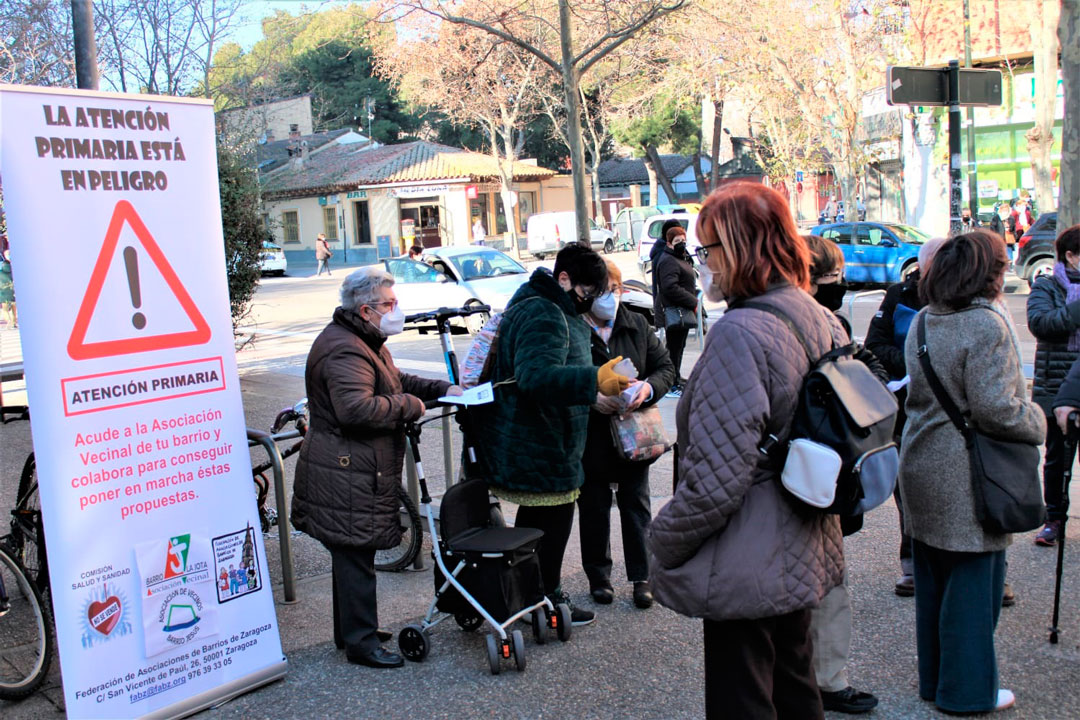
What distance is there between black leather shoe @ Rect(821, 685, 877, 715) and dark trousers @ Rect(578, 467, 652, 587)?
4.24 feet

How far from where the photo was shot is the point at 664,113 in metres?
45.3

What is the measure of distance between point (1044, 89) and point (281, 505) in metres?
17.1

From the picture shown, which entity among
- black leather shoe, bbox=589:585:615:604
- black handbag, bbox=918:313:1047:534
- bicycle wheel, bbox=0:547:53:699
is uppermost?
black handbag, bbox=918:313:1047:534

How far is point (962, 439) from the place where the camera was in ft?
11.7

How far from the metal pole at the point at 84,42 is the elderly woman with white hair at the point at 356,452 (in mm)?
3859

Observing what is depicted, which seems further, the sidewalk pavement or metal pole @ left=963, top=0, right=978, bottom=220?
metal pole @ left=963, top=0, right=978, bottom=220

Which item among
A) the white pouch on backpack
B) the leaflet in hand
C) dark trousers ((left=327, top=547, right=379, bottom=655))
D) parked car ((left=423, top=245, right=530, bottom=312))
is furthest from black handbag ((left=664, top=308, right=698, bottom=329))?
the white pouch on backpack

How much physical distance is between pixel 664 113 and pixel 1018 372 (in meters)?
43.5

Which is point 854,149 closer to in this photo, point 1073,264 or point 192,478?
point 1073,264

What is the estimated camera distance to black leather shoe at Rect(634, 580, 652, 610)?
482 centimetres

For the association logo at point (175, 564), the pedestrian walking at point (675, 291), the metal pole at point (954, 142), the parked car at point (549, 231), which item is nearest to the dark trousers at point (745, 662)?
the association logo at point (175, 564)

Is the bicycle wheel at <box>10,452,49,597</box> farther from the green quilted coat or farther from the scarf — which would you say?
the scarf

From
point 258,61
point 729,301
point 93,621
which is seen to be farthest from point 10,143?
point 258,61

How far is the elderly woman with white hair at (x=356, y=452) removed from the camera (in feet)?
A: 13.5
